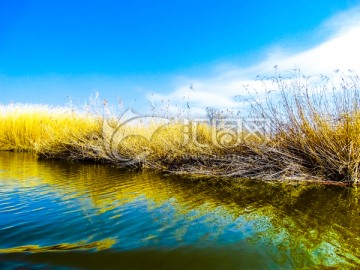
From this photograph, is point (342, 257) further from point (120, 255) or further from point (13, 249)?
point (13, 249)

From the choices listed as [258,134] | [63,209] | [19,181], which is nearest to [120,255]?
[63,209]

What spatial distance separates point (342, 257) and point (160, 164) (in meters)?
5.54

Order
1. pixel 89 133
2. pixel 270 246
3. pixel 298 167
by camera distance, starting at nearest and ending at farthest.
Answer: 1. pixel 270 246
2. pixel 298 167
3. pixel 89 133

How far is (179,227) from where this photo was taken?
300cm

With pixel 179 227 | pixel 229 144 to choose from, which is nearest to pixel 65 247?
pixel 179 227

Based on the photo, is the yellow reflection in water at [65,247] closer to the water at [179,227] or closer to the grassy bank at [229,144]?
the water at [179,227]

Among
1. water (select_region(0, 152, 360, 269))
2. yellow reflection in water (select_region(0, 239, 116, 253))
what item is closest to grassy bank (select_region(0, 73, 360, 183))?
water (select_region(0, 152, 360, 269))

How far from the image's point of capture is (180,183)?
5.60 m

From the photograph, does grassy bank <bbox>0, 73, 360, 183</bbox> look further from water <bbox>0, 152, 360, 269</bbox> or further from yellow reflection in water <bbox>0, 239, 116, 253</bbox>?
yellow reflection in water <bbox>0, 239, 116, 253</bbox>

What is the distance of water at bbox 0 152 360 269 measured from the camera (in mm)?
2266

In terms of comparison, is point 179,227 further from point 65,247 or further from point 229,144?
point 229,144

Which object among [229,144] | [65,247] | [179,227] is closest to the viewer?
[65,247]

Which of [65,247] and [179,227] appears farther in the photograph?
[179,227]

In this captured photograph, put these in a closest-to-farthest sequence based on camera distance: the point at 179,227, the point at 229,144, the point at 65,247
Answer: the point at 65,247 → the point at 179,227 → the point at 229,144
